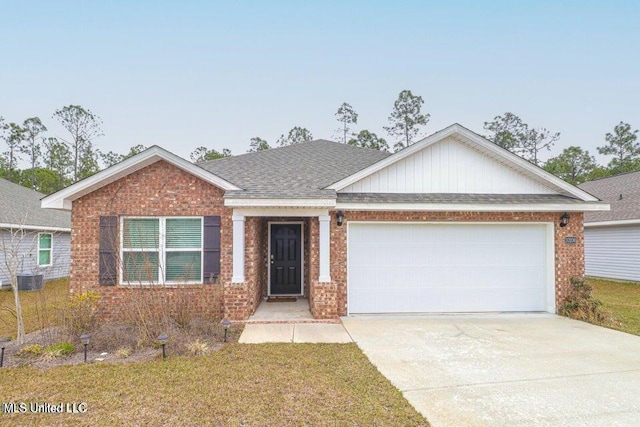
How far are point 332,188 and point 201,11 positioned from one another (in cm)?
906

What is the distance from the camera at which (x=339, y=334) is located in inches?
244

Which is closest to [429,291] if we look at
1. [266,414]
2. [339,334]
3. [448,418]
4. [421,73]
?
[339,334]

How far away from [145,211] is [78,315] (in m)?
2.34

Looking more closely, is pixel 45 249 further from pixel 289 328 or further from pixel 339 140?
pixel 339 140

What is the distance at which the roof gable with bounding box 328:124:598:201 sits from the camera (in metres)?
7.90

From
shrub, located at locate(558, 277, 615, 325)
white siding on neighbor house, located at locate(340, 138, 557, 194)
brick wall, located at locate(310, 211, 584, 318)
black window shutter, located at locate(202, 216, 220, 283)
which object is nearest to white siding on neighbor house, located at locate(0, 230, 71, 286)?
black window shutter, located at locate(202, 216, 220, 283)

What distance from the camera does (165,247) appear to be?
23.8 feet

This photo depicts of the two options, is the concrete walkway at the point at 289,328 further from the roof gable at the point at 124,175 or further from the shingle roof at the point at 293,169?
the roof gable at the point at 124,175

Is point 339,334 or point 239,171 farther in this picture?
point 239,171

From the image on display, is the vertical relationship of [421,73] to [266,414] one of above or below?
above

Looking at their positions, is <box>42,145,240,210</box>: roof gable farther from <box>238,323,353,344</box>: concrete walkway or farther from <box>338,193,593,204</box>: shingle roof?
<box>238,323,353,344</box>: concrete walkway

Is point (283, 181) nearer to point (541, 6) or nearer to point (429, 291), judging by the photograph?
point (429, 291)

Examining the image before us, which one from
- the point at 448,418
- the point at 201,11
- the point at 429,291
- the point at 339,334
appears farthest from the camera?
the point at 201,11

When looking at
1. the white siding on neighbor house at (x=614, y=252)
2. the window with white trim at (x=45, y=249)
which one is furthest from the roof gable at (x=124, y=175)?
the white siding on neighbor house at (x=614, y=252)
